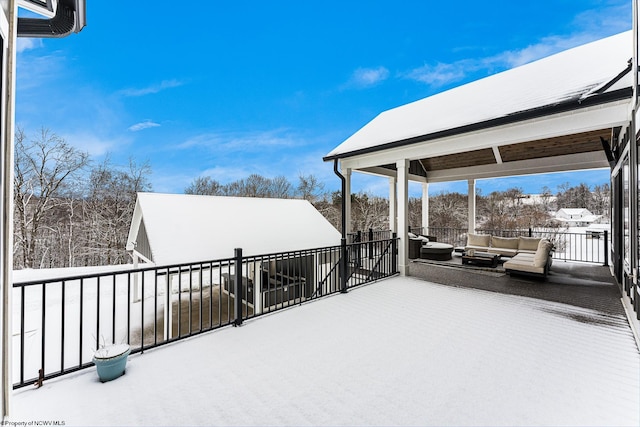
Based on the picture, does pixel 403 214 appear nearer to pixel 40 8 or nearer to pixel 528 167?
pixel 528 167

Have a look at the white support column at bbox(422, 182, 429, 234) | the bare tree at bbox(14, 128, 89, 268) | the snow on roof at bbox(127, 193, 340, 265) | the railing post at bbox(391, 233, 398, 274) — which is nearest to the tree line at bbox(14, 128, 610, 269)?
the bare tree at bbox(14, 128, 89, 268)

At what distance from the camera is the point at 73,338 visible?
6.50 meters

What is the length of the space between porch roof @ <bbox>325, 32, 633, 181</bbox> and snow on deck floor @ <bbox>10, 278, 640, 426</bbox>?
305 centimetres

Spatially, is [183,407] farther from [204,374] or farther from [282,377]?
[282,377]

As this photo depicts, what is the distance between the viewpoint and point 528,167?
852 cm

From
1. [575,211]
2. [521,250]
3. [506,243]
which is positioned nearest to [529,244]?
[521,250]

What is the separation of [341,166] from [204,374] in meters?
6.24

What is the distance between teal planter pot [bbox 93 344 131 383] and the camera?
248 cm

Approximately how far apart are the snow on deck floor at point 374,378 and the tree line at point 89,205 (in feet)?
44.6

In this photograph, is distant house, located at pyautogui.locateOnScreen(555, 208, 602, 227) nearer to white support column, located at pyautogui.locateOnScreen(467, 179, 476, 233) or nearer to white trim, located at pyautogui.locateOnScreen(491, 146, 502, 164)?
white support column, located at pyautogui.locateOnScreen(467, 179, 476, 233)

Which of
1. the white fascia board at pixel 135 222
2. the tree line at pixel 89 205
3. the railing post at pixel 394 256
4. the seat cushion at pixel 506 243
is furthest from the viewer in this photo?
the tree line at pixel 89 205

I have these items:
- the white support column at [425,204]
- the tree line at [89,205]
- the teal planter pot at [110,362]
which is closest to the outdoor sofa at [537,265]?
the white support column at [425,204]

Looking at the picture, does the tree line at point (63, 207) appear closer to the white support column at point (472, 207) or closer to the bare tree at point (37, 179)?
the bare tree at point (37, 179)

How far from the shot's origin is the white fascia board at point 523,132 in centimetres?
411
